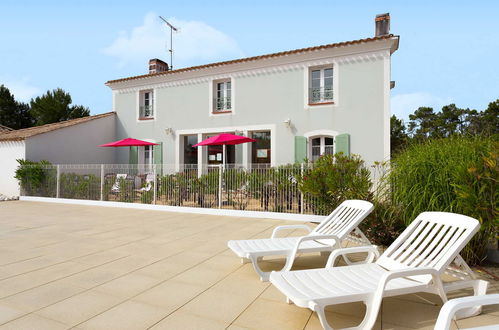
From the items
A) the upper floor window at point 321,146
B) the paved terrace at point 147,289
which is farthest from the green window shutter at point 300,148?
the paved terrace at point 147,289

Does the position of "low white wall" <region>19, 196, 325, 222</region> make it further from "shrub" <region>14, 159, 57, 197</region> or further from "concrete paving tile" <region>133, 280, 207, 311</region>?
"concrete paving tile" <region>133, 280, 207, 311</region>

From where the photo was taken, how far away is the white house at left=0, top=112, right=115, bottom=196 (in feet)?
44.7

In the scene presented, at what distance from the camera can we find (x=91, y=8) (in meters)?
8.24

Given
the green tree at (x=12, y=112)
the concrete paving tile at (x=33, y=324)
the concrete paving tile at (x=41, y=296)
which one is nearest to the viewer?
the concrete paving tile at (x=33, y=324)

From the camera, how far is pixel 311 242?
14.0 feet

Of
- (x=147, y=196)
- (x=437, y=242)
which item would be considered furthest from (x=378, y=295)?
(x=147, y=196)

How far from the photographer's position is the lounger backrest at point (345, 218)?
13.6ft

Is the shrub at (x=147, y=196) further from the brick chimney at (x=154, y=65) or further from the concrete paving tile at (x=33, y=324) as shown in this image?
the brick chimney at (x=154, y=65)

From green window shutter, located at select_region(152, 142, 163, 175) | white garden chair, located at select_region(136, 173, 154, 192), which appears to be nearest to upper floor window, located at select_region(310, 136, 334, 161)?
white garden chair, located at select_region(136, 173, 154, 192)

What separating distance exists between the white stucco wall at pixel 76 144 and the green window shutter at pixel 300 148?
993cm

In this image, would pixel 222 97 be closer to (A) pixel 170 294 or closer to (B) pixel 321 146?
(B) pixel 321 146

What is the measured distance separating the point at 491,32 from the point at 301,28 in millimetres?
4321

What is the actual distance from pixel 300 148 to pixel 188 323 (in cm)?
1073

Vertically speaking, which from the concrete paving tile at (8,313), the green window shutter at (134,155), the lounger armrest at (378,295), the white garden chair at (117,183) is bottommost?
the concrete paving tile at (8,313)
